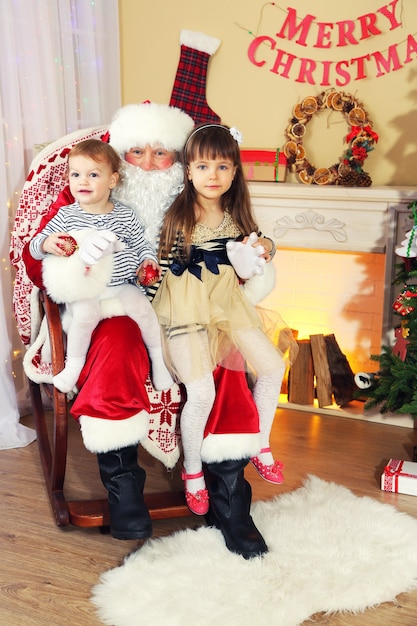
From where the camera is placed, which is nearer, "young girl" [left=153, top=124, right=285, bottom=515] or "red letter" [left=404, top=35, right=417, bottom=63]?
"young girl" [left=153, top=124, right=285, bottom=515]

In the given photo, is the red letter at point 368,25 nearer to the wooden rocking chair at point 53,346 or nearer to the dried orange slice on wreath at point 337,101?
the dried orange slice on wreath at point 337,101

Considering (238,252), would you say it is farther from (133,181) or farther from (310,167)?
(310,167)

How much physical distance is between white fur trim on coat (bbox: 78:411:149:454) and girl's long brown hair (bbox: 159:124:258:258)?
0.63 meters

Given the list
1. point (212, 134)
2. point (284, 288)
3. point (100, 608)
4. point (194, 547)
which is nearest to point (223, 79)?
point (284, 288)

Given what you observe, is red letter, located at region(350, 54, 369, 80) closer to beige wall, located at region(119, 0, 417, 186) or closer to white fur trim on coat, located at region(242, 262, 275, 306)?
beige wall, located at region(119, 0, 417, 186)

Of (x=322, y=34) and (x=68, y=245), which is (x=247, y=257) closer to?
(x=68, y=245)

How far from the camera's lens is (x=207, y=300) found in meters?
2.43

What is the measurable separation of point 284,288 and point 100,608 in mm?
2228

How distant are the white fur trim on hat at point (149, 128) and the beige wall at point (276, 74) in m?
1.17

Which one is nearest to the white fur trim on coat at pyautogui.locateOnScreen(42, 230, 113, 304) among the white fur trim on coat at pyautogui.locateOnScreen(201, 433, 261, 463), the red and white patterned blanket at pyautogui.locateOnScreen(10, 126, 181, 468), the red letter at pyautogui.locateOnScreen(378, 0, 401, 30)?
the red and white patterned blanket at pyautogui.locateOnScreen(10, 126, 181, 468)

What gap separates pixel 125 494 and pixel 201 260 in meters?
0.81

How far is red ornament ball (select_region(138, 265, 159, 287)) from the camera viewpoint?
7.82ft

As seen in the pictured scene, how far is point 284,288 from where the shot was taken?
3.88m

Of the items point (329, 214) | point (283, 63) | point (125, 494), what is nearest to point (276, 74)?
point (283, 63)
